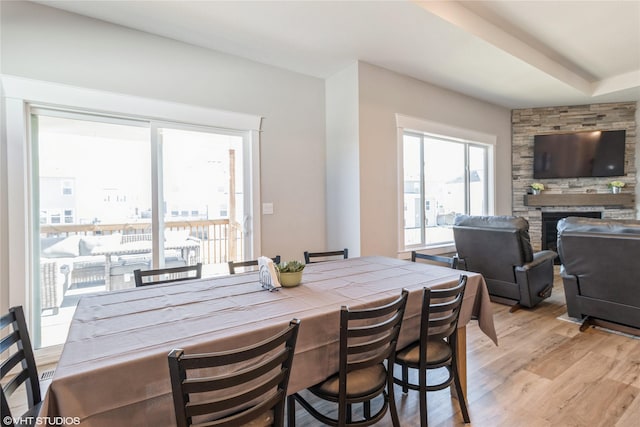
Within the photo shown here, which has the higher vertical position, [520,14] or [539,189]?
[520,14]

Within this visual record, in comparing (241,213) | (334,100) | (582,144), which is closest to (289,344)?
(241,213)

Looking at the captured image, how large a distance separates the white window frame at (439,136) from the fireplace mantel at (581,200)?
935mm

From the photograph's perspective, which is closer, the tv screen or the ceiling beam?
the ceiling beam

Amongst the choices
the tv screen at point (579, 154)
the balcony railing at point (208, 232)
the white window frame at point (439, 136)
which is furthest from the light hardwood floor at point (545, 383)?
the tv screen at point (579, 154)

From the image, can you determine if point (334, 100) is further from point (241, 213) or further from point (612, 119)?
point (612, 119)

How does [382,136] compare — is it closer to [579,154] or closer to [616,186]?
[579,154]

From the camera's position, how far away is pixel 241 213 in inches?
140

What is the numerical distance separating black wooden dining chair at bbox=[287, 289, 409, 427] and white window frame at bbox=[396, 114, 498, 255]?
252 cm

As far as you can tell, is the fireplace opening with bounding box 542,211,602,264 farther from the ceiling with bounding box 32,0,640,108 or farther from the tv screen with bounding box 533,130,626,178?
the ceiling with bounding box 32,0,640,108

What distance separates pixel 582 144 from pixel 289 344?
22.5ft

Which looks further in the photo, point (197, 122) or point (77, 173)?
point (197, 122)

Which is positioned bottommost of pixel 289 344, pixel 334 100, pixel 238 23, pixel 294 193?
pixel 289 344

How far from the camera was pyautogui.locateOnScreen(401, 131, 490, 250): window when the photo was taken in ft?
14.4

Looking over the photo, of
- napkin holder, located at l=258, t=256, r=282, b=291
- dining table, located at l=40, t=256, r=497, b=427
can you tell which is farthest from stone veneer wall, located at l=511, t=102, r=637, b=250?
napkin holder, located at l=258, t=256, r=282, b=291
